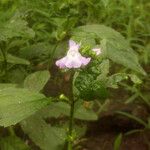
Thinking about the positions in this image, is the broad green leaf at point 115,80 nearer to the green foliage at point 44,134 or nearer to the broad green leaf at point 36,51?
the green foliage at point 44,134

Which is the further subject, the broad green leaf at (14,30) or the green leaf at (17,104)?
the broad green leaf at (14,30)

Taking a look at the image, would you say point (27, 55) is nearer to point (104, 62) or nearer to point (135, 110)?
point (104, 62)

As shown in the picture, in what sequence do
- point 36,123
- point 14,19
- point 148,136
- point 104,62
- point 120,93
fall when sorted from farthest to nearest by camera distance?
point 120,93 → point 148,136 → point 14,19 → point 36,123 → point 104,62

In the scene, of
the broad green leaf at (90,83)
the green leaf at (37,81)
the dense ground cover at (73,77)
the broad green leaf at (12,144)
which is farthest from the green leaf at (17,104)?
the broad green leaf at (12,144)

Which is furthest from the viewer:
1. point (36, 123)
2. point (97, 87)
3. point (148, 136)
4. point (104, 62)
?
point (148, 136)

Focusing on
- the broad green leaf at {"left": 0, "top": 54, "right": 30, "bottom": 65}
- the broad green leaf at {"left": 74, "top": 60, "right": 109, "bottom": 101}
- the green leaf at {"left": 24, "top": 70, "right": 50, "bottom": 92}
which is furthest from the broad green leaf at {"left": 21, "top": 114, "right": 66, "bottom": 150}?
the broad green leaf at {"left": 74, "top": 60, "right": 109, "bottom": 101}

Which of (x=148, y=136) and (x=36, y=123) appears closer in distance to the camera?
(x=36, y=123)

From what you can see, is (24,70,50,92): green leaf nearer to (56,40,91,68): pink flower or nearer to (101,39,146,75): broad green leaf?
(101,39,146,75): broad green leaf

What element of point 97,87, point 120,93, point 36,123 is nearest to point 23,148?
point 36,123
